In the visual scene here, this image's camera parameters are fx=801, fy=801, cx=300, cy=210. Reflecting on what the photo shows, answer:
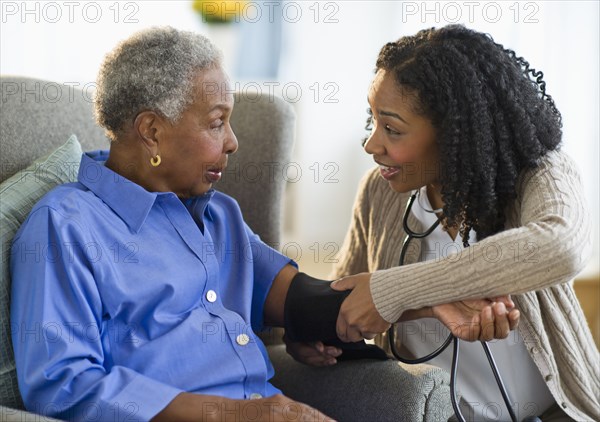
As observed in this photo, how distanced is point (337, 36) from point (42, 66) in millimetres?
1554

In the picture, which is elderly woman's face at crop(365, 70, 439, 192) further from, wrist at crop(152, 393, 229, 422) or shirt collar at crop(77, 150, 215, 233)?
wrist at crop(152, 393, 229, 422)

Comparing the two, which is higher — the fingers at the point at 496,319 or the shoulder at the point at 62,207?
the shoulder at the point at 62,207

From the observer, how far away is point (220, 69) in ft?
5.00

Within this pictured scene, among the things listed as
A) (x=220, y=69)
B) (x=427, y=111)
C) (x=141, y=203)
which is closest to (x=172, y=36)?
(x=220, y=69)

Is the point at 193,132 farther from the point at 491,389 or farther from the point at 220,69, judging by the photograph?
the point at 491,389

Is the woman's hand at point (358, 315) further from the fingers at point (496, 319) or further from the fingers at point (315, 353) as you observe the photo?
the fingers at point (496, 319)

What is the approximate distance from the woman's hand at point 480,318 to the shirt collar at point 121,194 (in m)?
0.57

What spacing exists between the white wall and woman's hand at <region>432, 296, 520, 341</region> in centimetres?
183

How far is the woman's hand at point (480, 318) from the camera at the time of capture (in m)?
1.42

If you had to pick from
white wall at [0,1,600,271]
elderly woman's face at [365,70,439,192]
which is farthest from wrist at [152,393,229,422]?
white wall at [0,1,600,271]

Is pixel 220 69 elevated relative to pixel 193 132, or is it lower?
elevated

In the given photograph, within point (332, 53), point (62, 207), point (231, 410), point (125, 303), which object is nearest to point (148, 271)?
point (125, 303)

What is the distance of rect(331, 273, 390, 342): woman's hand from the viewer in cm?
153

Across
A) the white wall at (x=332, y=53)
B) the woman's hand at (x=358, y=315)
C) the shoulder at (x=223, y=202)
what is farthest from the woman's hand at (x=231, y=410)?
the white wall at (x=332, y=53)
